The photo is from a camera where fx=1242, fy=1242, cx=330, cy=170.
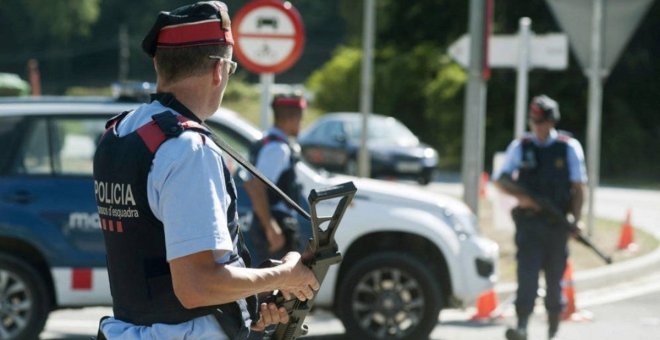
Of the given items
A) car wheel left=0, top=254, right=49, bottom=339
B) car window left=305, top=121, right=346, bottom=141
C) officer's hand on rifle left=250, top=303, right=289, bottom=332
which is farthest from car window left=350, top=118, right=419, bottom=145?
officer's hand on rifle left=250, top=303, right=289, bottom=332

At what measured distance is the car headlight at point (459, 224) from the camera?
8.47 meters

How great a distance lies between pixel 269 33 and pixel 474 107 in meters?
2.12

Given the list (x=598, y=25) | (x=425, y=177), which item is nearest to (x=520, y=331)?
(x=598, y=25)

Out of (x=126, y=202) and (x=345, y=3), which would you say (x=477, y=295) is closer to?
(x=126, y=202)

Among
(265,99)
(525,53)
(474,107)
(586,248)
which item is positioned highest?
(525,53)

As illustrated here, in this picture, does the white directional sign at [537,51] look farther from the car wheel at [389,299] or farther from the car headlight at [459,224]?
the car wheel at [389,299]

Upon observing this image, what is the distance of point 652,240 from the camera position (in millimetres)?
14828

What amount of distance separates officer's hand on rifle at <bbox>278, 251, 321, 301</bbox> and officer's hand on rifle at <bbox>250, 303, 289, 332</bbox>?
7cm

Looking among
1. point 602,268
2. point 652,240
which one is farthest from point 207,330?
point 652,240

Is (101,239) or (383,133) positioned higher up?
(101,239)

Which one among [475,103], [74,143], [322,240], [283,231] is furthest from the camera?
[475,103]

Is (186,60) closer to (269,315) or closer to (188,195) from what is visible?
(188,195)

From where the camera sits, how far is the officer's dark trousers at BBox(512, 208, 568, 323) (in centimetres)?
820

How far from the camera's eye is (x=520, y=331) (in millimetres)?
8102
